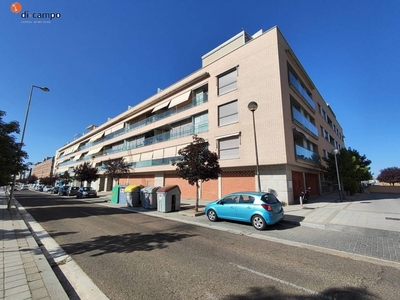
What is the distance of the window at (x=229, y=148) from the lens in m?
16.7

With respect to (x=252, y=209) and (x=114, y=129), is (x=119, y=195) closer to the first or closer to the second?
(x=252, y=209)

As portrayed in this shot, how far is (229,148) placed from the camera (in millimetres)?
17141

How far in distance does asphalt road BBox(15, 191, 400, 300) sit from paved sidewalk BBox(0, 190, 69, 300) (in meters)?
0.66

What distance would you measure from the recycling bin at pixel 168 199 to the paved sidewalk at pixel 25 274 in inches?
292

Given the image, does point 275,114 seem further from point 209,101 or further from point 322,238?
point 322,238

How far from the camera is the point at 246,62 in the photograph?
16.9m

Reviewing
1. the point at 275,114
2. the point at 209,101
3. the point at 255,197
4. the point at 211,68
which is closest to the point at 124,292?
the point at 255,197

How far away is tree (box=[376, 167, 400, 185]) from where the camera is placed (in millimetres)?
50594

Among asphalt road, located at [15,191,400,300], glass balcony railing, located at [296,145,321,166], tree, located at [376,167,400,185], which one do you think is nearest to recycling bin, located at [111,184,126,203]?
asphalt road, located at [15,191,400,300]

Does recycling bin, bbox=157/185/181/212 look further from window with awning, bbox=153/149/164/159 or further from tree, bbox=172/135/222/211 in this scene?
window with awning, bbox=153/149/164/159

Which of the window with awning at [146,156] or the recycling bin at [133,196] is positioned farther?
the window with awning at [146,156]

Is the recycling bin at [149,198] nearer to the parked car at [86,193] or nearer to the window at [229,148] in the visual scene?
the window at [229,148]

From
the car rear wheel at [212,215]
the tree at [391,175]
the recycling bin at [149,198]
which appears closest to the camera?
the car rear wheel at [212,215]

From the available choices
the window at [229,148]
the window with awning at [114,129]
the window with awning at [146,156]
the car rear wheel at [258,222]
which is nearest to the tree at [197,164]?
the car rear wheel at [258,222]
